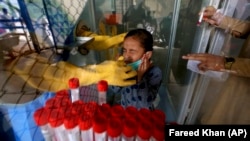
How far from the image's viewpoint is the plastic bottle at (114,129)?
23.5 inches

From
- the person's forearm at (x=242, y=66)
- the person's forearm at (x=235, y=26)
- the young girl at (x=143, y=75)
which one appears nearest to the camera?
the person's forearm at (x=242, y=66)

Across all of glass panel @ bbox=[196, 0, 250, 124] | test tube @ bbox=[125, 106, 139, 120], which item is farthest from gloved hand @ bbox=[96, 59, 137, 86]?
glass panel @ bbox=[196, 0, 250, 124]

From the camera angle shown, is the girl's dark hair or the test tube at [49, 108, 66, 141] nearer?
the test tube at [49, 108, 66, 141]

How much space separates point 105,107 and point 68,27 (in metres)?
0.57

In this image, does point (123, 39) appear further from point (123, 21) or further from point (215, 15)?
point (123, 21)

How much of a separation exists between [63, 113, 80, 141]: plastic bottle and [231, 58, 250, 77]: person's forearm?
56cm

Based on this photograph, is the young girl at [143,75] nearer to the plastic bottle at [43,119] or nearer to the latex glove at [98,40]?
the latex glove at [98,40]

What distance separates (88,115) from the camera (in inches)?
25.3

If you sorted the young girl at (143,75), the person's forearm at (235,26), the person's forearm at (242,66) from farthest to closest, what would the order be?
1. the young girl at (143,75)
2. the person's forearm at (235,26)
3. the person's forearm at (242,66)

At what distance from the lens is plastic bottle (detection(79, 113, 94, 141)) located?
61 cm

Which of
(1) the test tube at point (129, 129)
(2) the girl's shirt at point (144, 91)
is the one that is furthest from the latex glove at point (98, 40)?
(1) the test tube at point (129, 129)

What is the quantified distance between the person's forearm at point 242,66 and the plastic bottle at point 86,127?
20.5 inches

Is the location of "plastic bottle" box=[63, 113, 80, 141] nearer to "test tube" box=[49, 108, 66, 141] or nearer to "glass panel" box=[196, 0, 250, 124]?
"test tube" box=[49, 108, 66, 141]

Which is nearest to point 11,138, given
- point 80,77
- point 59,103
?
point 59,103
